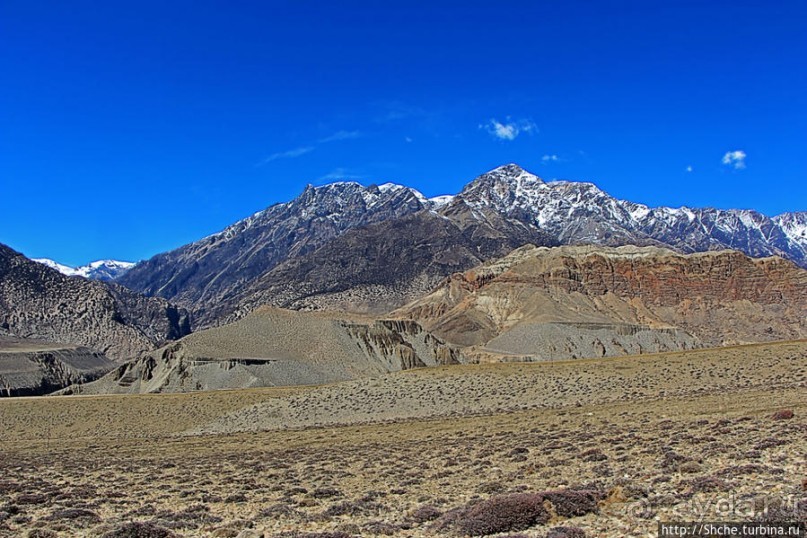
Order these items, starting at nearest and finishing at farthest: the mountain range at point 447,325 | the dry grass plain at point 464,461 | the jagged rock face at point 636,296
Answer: the dry grass plain at point 464,461
the mountain range at point 447,325
the jagged rock face at point 636,296

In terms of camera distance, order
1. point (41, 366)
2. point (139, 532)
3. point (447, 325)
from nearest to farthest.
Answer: point (139, 532)
point (41, 366)
point (447, 325)

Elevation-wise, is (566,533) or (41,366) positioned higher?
(41,366)

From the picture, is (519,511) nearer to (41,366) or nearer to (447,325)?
(41,366)

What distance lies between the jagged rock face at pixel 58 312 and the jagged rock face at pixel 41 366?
81.2 feet

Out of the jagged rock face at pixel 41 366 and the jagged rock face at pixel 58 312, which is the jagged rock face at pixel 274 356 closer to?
the jagged rock face at pixel 41 366

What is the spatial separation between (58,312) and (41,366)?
7073 cm

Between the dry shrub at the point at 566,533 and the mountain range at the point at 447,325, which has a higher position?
the mountain range at the point at 447,325

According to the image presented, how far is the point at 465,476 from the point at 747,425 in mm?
9280

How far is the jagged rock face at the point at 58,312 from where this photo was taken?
17162 centimetres

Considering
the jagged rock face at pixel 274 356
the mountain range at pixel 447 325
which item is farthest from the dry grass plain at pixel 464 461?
the mountain range at pixel 447 325

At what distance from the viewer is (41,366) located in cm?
11825

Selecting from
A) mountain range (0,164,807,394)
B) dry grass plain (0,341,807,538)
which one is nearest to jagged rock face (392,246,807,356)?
mountain range (0,164,807,394)

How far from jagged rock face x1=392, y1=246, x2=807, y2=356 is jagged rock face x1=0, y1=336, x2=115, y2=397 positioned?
78.3m

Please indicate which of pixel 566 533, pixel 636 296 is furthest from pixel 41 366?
pixel 636 296
